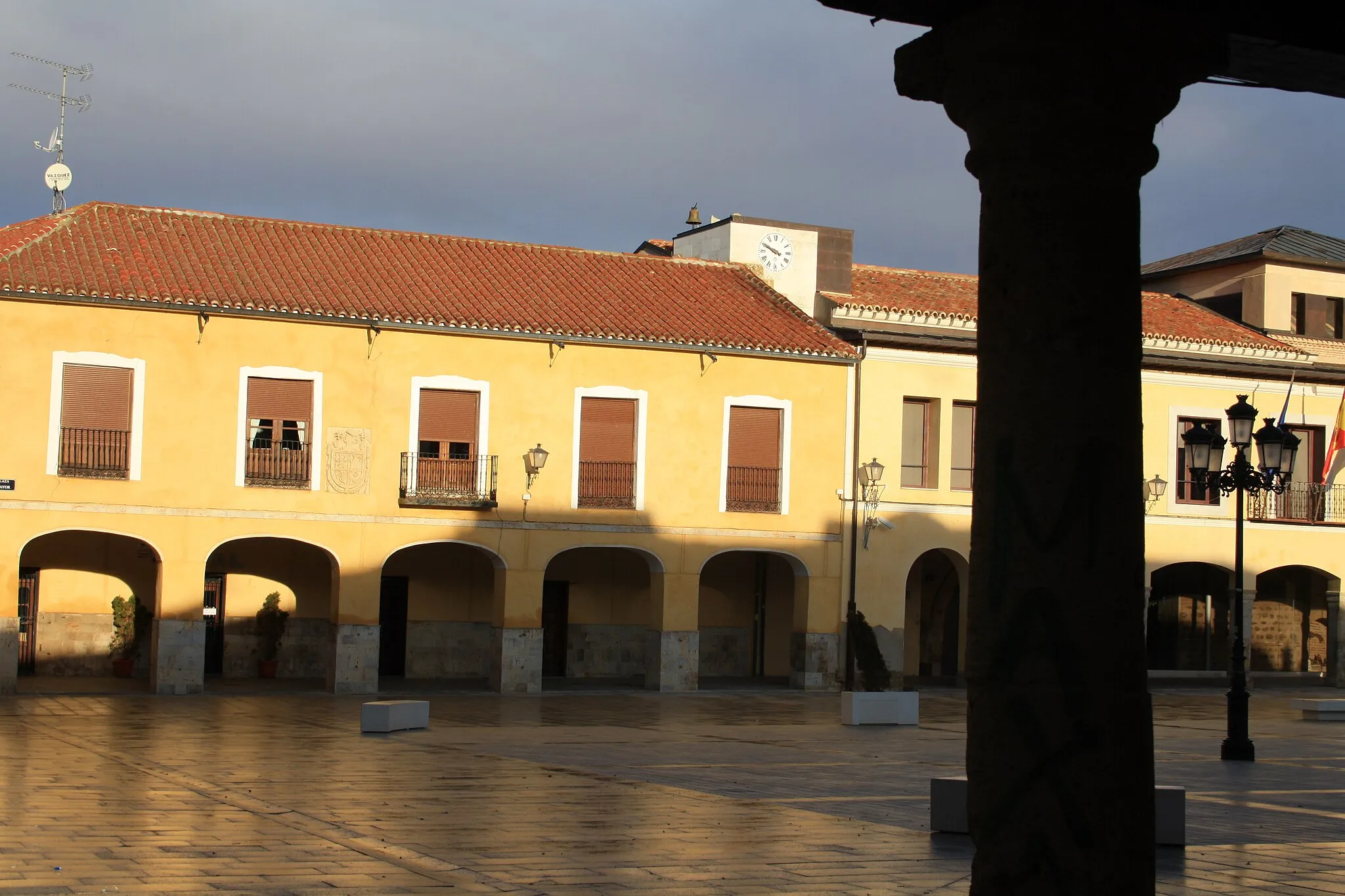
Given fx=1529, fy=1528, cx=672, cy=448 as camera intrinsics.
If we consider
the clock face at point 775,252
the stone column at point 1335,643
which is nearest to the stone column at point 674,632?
the clock face at point 775,252

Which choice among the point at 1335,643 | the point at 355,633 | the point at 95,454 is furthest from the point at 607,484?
the point at 1335,643

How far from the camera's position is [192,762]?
46.8ft

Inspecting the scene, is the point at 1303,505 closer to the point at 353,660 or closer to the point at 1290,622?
the point at 1290,622

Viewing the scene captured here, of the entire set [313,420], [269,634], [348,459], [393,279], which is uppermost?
[393,279]

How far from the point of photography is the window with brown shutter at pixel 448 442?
2669 cm

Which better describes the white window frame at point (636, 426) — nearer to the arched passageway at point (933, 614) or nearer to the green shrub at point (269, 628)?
the green shrub at point (269, 628)

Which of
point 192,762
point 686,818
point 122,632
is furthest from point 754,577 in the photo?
point 686,818

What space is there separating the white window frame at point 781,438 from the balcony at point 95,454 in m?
10.5

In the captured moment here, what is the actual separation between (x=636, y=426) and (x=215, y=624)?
8.53m

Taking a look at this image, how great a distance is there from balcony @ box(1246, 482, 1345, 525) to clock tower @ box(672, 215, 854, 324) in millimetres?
9734

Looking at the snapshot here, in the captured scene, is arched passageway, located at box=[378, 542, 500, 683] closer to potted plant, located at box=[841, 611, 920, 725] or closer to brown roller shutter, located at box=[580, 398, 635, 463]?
brown roller shutter, located at box=[580, 398, 635, 463]

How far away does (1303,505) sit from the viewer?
3238 centimetres

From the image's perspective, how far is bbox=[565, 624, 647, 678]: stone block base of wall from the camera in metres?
30.4

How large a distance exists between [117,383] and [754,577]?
521 inches
